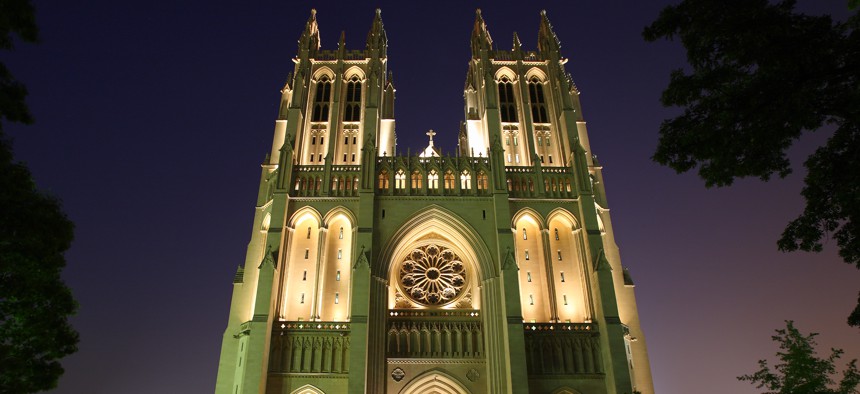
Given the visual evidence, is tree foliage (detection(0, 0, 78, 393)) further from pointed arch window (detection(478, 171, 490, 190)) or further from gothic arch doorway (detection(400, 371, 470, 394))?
pointed arch window (detection(478, 171, 490, 190))

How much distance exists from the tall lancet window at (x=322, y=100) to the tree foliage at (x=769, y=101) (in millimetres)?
33703

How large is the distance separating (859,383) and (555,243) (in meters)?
18.2

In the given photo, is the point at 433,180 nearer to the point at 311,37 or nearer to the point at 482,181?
the point at 482,181

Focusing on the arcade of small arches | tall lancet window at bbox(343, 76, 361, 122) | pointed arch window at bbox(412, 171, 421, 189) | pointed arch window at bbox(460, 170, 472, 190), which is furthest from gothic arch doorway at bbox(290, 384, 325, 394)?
tall lancet window at bbox(343, 76, 361, 122)

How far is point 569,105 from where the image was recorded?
42.4m

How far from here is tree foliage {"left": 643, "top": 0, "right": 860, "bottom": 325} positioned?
1153 centimetres

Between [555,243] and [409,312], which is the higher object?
[555,243]

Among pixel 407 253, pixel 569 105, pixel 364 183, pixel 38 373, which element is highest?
pixel 569 105

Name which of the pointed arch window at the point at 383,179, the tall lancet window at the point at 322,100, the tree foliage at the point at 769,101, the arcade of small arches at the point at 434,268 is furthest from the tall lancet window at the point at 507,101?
the tree foliage at the point at 769,101

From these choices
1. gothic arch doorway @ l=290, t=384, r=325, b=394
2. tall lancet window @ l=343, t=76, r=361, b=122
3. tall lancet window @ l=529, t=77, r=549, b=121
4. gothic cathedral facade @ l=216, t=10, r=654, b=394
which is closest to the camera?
gothic arch doorway @ l=290, t=384, r=325, b=394

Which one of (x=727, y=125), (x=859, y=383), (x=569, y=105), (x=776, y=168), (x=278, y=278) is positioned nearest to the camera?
(x=727, y=125)

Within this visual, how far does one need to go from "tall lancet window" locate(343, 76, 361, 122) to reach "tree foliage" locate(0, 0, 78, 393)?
30530 millimetres

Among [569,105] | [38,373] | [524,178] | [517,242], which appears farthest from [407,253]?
[38,373]

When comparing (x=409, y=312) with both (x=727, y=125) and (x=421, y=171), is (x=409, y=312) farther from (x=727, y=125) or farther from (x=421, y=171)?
(x=727, y=125)
